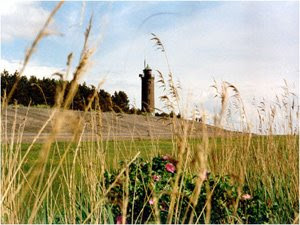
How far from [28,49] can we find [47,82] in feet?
58.4

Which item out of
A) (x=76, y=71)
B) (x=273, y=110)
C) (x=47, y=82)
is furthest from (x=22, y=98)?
(x=76, y=71)

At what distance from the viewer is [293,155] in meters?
3.81

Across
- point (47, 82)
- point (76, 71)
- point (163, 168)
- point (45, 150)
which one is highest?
point (47, 82)

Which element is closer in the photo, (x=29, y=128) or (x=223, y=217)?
(x=223, y=217)

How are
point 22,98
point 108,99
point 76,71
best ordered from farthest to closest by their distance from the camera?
1. point 22,98
2. point 108,99
3. point 76,71

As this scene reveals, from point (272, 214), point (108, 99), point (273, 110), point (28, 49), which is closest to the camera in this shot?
point (28, 49)

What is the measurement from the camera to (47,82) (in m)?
18.3

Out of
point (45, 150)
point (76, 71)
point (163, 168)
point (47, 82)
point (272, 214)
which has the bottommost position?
point (272, 214)

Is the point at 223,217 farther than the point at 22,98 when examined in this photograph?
No

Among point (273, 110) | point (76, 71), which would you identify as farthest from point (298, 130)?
point (76, 71)

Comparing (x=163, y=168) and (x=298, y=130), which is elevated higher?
(x=298, y=130)

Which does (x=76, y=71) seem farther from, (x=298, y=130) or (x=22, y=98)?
(x=22, y=98)

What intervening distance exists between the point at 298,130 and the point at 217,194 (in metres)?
1.53

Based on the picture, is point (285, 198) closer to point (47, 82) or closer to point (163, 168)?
point (163, 168)
